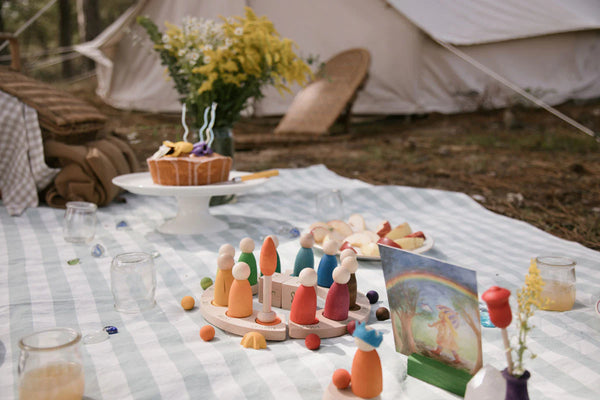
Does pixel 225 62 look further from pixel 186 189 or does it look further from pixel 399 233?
pixel 399 233

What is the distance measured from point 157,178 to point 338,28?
4.43 metres

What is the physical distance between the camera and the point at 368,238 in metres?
1.60

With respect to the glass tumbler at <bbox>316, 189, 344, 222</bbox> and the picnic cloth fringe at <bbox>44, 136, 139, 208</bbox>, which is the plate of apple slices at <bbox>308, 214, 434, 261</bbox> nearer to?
the glass tumbler at <bbox>316, 189, 344, 222</bbox>

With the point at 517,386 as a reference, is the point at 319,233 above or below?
below

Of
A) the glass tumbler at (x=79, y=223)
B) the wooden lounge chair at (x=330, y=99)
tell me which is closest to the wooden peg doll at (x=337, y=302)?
the glass tumbler at (x=79, y=223)

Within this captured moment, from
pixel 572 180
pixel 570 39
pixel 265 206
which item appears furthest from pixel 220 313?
pixel 570 39

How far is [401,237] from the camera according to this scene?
1.63 meters

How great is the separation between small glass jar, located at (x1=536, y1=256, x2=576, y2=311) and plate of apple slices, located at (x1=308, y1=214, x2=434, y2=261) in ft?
1.17

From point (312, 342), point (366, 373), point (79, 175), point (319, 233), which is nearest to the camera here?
point (366, 373)

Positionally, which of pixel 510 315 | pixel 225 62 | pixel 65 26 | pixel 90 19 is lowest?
pixel 510 315

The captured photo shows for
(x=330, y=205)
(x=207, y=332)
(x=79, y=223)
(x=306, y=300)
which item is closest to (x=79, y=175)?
(x=79, y=223)

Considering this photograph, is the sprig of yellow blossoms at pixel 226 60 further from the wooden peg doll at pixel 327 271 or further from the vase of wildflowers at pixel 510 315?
the vase of wildflowers at pixel 510 315

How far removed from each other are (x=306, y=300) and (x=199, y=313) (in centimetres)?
31

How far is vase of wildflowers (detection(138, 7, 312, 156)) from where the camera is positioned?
6.49 feet
